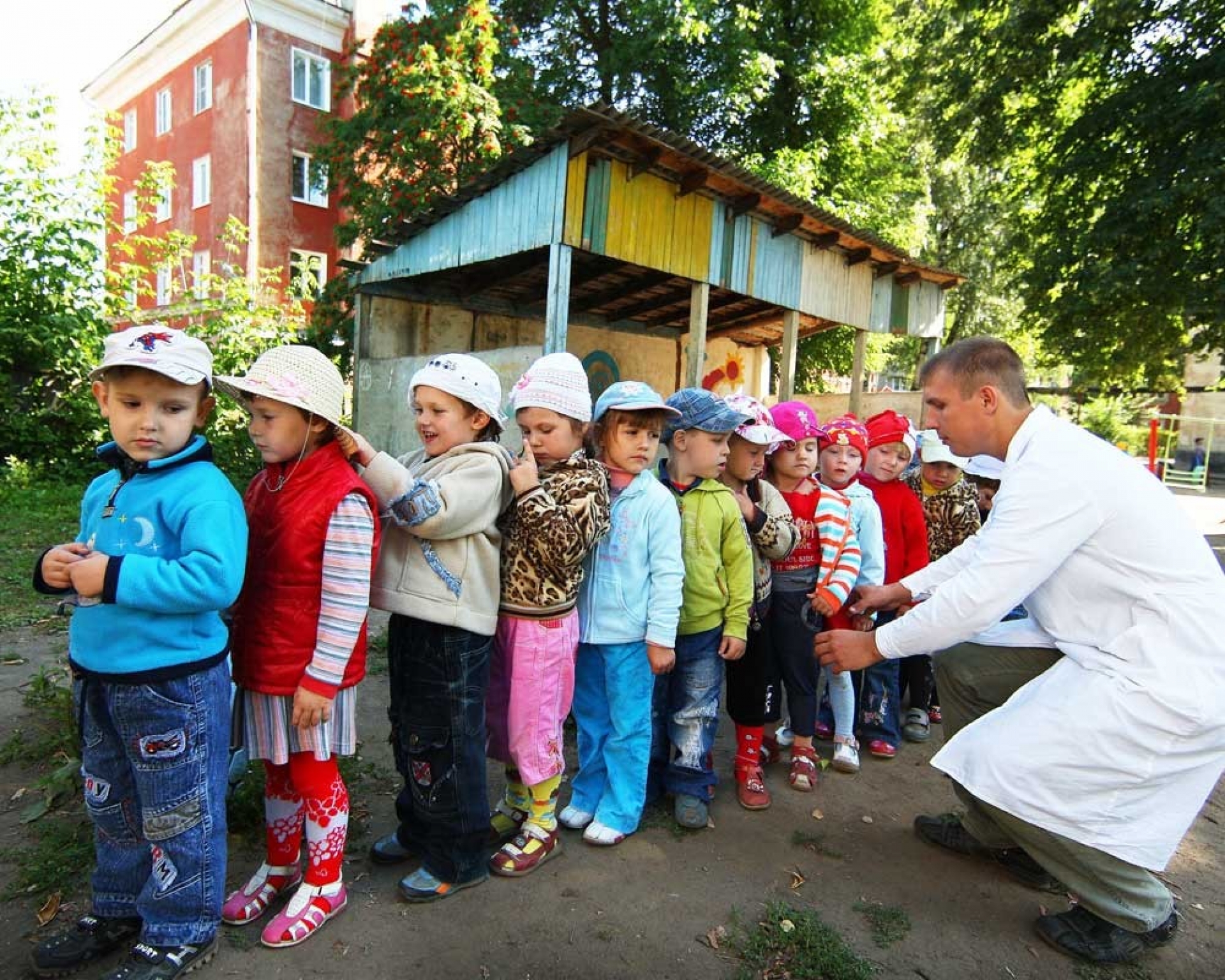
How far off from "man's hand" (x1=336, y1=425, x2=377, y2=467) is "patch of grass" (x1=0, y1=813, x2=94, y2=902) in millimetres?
1663

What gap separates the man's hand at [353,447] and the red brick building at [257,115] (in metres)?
17.2

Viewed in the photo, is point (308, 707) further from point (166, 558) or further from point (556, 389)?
point (556, 389)

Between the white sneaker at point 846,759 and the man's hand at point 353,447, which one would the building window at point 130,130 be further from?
the white sneaker at point 846,759

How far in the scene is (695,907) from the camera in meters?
2.49

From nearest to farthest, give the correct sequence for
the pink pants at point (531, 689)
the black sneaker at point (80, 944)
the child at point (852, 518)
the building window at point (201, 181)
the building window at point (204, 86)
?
the black sneaker at point (80, 944), the pink pants at point (531, 689), the child at point (852, 518), the building window at point (204, 86), the building window at point (201, 181)

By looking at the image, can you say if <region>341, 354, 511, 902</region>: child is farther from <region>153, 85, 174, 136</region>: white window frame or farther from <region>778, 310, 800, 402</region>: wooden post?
<region>153, 85, 174, 136</region>: white window frame

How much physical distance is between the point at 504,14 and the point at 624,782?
60.4ft

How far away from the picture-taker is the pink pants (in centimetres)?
261

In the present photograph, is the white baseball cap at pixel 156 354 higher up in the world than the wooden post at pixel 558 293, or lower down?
lower down

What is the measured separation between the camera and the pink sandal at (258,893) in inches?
88.6

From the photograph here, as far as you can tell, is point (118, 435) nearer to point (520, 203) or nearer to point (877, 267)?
point (520, 203)

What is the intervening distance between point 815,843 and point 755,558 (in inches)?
45.0

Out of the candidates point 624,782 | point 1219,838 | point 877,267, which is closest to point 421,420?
point 624,782

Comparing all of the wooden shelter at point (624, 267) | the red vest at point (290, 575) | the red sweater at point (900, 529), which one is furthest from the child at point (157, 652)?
the wooden shelter at point (624, 267)
